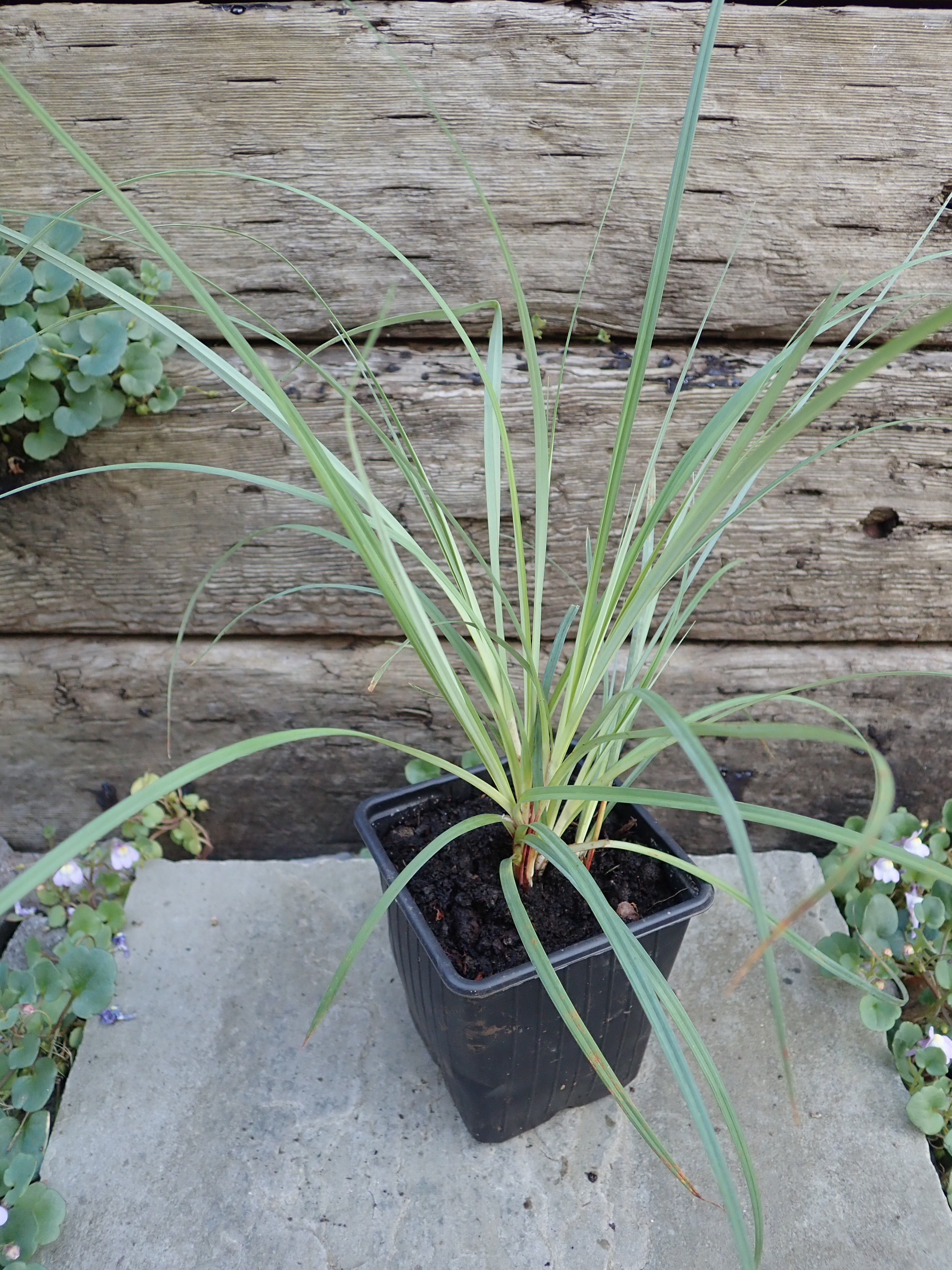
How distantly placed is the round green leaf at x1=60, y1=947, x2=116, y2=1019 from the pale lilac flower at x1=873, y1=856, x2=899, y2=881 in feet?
3.08

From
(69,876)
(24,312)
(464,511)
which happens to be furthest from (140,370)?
(69,876)

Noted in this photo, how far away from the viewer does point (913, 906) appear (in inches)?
42.6

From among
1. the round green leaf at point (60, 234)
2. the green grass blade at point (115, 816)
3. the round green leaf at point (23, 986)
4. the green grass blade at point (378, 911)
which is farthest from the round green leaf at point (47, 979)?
the round green leaf at point (60, 234)

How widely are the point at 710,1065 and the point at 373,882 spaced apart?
2.28ft

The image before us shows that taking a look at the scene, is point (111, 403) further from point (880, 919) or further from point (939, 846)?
point (939, 846)

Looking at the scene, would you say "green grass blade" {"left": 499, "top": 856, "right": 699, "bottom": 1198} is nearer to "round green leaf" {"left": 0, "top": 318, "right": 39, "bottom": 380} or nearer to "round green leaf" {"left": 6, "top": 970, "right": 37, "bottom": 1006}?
"round green leaf" {"left": 6, "top": 970, "right": 37, "bottom": 1006}

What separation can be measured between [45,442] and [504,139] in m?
0.68

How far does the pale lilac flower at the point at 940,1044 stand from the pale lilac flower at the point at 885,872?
18 cm

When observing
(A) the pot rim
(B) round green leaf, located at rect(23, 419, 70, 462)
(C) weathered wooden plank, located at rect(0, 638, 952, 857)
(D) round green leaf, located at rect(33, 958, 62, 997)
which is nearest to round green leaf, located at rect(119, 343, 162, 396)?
(B) round green leaf, located at rect(23, 419, 70, 462)

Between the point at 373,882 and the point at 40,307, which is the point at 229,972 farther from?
the point at 40,307

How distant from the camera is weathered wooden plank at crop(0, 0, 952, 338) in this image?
974mm

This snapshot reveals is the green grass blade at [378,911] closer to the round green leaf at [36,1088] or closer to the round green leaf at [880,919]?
the round green leaf at [36,1088]

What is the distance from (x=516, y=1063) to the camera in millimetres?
837

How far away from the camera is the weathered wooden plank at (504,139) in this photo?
97 centimetres
